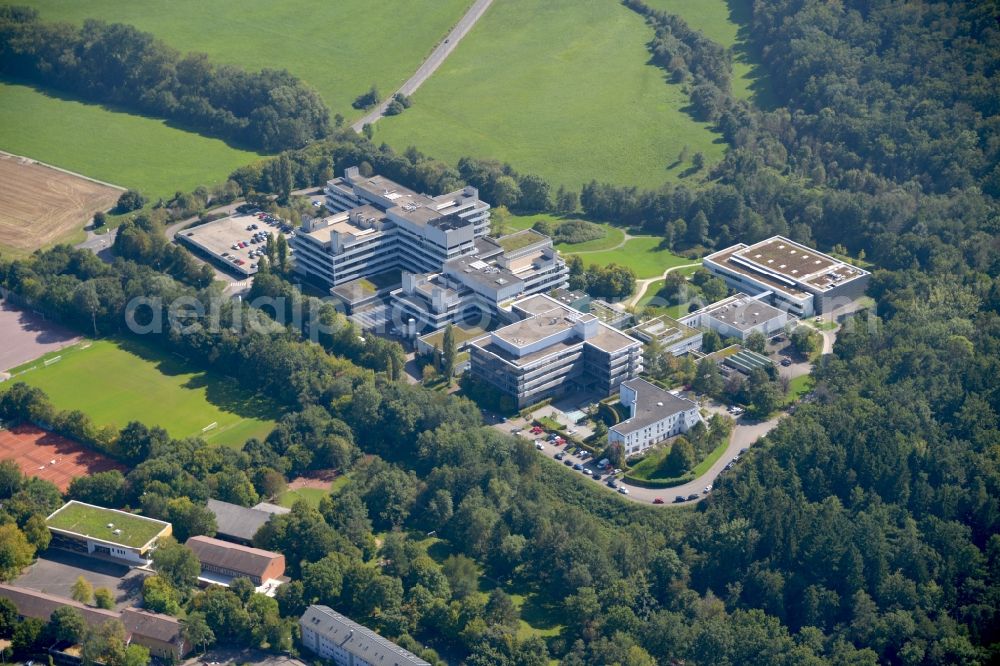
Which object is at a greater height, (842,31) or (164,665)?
(842,31)

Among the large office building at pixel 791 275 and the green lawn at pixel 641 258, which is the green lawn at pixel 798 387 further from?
the green lawn at pixel 641 258

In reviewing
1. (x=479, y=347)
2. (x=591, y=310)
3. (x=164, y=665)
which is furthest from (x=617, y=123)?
(x=164, y=665)

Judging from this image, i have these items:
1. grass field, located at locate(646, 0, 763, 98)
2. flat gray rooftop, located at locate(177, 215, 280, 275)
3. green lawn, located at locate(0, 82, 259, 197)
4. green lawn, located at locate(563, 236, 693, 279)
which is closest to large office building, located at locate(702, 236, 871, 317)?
green lawn, located at locate(563, 236, 693, 279)

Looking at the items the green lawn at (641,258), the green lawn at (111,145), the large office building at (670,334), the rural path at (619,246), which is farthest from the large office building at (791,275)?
the green lawn at (111,145)

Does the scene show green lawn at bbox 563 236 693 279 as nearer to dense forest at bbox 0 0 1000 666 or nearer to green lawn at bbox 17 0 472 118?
dense forest at bbox 0 0 1000 666

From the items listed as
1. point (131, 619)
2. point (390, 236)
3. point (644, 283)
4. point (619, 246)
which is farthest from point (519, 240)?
point (131, 619)

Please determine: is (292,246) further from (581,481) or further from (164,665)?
(164,665)

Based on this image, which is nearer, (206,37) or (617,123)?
(617,123)
